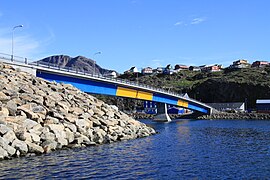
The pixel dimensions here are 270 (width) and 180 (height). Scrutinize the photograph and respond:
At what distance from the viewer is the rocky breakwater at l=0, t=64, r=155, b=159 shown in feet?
105

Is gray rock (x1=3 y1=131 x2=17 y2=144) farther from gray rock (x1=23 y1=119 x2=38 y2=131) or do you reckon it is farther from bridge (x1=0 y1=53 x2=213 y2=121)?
bridge (x1=0 y1=53 x2=213 y2=121)

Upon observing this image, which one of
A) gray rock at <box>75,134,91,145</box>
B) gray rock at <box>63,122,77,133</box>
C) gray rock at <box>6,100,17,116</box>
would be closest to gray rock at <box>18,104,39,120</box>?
gray rock at <box>6,100,17,116</box>

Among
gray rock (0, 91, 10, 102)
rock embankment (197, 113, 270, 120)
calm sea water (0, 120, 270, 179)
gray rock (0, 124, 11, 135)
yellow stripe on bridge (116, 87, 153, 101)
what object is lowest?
rock embankment (197, 113, 270, 120)

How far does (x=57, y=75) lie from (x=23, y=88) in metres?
19.6

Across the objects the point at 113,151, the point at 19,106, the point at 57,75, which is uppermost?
the point at 57,75

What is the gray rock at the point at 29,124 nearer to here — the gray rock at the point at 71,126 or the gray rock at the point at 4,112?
the gray rock at the point at 4,112

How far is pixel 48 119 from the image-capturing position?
37500mm

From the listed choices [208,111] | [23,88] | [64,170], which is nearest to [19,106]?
[23,88]

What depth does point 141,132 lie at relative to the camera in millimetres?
54969

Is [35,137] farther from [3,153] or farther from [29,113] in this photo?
[3,153]

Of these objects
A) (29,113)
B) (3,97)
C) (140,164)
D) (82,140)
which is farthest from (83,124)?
(140,164)

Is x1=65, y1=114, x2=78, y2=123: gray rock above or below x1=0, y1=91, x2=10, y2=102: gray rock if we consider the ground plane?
below

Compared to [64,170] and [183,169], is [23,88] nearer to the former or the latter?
[64,170]

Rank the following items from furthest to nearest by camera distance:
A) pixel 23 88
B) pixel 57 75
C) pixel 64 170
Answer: pixel 57 75
pixel 23 88
pixel 64 170
